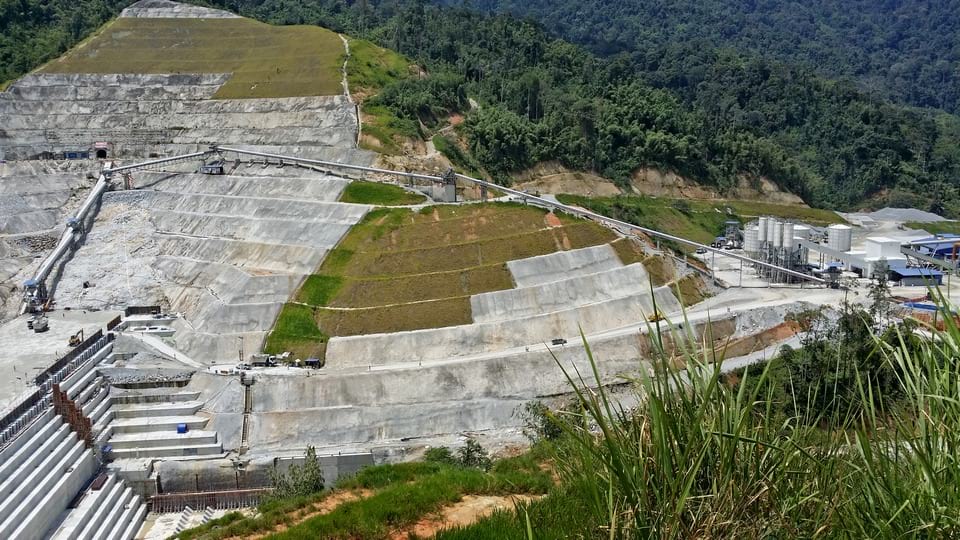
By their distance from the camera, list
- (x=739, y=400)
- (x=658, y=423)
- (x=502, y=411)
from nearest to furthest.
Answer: (x=658, y=423) → (x=739, y=400) → (x=502, y=411)

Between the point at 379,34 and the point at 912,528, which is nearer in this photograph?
the point at 912,528

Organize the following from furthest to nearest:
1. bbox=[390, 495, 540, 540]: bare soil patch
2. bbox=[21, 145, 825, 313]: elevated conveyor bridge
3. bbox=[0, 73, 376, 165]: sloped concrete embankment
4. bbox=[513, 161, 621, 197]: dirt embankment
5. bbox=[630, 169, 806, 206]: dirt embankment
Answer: bbox=[630, 169, 806, 206]: dirt embankment < bbox=[513, 161, 621, 197]: dirt embankment < bbox=[0, 73, 376, 165]: sloped concrete embankment < bbox=[21, 145, 825, 313]: elevated conveyor bridge < bbox=[390, 495, 540, 540]: bare soil patch

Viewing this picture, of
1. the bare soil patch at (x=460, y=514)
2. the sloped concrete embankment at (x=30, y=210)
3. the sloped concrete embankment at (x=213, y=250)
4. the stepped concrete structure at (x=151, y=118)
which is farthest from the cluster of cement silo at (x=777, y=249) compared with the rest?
the sloped concrete embankment at (x=30, y=210)

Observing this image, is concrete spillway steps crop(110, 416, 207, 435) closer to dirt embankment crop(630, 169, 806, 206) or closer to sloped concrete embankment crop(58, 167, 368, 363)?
sloped concrete embankment crop(58, 167, 368, 363)

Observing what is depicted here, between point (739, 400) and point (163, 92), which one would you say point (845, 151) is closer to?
point (163, 92)

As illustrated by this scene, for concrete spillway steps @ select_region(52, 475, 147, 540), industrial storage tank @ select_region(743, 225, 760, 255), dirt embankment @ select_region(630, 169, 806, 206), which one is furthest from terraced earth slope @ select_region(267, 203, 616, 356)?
dirt embankment @ select_region(630, 169, 806, 206)

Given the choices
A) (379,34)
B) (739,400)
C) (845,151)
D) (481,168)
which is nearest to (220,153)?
(481,168)

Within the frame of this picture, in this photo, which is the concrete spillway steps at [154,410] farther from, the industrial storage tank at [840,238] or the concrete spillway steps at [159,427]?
the industrial storage tank at [840,238]
